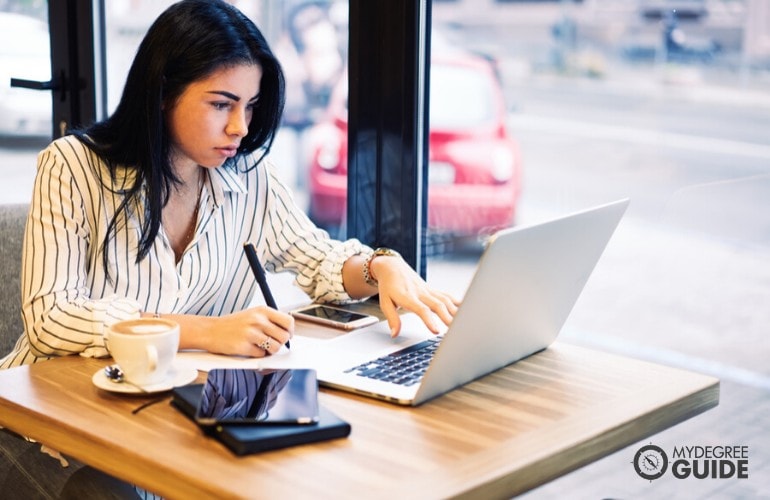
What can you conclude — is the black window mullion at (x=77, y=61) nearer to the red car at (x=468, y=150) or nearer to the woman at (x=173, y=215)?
the red car at (x=468, y=150)

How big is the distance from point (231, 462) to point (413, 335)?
52 centimetres

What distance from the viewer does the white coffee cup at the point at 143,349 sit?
128 cm

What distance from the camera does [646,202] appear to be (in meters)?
1.74

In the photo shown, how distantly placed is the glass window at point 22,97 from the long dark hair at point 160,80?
1.24 meters

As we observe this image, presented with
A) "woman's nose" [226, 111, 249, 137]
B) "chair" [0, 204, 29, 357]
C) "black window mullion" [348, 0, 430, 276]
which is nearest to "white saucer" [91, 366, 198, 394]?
"woman's nose" [226, 111, 249, 137]

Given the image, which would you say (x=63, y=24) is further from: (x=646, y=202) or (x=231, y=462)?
(x=231, y=462)

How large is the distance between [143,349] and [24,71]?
186 cm

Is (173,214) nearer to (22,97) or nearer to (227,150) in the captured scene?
(227,150)

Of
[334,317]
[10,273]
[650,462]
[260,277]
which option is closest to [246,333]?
[260,277]

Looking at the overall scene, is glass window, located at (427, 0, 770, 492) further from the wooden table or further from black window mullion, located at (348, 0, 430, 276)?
the wooden table

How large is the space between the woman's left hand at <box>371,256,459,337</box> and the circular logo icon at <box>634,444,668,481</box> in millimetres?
557

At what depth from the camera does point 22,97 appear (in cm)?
291

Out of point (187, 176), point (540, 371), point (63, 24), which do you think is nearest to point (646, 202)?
point (540, 371)

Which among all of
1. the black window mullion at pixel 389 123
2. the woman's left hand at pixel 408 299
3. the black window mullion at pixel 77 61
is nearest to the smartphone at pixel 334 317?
the woman's left hand at pixel 408 299
